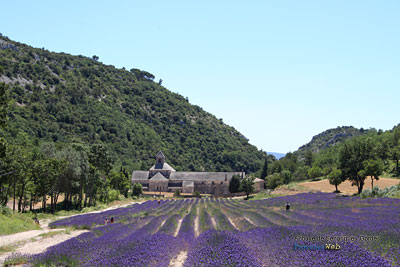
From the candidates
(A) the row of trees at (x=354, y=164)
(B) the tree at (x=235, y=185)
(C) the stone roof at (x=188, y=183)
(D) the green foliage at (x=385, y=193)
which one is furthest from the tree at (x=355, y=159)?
(C) the stone roof at (x=188, y=183)

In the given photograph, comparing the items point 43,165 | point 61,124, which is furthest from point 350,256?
point 61,124

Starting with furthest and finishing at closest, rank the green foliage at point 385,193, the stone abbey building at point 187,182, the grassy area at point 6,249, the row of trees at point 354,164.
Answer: the stone abbey building at point 187,182 < the row of trees at point 354,164 < the green foliage at point 385,193 < the grassy area at point 6,249

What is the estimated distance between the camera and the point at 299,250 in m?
10.7

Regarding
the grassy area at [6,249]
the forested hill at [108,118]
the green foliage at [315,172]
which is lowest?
the grassy area at [6,249]

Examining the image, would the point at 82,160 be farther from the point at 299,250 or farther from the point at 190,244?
the point at 299,250

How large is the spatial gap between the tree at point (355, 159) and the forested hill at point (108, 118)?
69.1 m

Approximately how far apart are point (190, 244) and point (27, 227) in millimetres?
17362

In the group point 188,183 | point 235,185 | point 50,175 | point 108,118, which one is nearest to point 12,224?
point 50,175

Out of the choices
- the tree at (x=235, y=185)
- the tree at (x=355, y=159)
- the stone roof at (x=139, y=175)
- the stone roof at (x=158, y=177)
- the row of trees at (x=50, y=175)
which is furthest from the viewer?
the stone roof at (x=139, y=175)

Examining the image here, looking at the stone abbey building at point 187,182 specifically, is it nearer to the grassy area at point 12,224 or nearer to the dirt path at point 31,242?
the grassy area at point 12,224

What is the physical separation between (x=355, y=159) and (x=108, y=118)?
10915 cm

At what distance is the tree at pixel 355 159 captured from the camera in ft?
155

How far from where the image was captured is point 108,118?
13738 centimetres

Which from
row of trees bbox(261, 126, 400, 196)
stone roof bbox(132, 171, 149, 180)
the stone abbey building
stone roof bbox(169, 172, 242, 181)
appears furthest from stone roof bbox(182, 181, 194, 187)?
row of trees bbox(261, 126, 400, 196)
